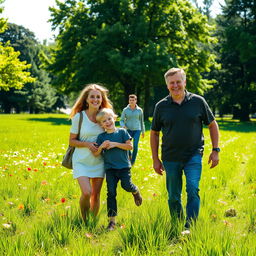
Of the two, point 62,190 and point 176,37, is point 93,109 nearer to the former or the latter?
point 62,190

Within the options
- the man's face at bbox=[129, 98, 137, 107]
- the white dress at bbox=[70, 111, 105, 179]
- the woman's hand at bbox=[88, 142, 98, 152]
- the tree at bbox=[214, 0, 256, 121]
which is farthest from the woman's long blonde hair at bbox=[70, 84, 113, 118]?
the tree at bbox=[214, 0, 256, 121]

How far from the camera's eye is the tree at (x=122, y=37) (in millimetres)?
30391

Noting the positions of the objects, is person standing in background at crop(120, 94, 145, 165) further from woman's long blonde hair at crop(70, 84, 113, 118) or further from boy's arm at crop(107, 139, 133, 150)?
boy's arm at crop(107, 139, 133, 150)

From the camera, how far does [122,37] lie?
102ft

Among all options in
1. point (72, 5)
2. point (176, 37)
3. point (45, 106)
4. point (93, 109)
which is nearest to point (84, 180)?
point (93, 109)

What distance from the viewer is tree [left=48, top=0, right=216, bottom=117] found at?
99.7 feet

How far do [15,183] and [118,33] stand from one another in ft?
83.9

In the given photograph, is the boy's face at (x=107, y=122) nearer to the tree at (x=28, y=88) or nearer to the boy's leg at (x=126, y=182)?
the boy's leg at (x=126, y=182)

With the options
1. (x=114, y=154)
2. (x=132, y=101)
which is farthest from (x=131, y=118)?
(x=114, y=154)

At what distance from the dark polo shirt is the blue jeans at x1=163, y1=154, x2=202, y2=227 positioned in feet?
0.25

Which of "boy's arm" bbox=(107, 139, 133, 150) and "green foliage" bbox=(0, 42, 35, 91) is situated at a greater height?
"green foliage" bbox=(0, 42, 35, 91)

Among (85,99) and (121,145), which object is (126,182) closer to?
(121,145)

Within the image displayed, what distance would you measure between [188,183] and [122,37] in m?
28.5

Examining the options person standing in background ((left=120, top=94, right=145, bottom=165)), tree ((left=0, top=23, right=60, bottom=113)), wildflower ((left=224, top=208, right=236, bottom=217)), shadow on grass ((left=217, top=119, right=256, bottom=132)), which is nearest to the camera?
wildflower ((left=224, top=208, right=236, bottom=217))
